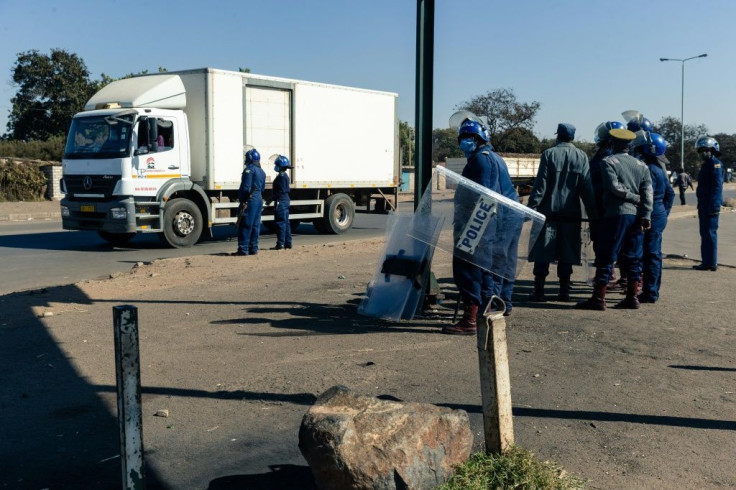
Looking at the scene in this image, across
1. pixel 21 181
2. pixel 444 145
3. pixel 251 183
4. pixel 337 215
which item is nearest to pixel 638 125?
pixel 251 183

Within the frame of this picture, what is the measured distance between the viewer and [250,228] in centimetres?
1333

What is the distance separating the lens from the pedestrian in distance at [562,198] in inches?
331

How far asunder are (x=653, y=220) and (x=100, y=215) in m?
10.8

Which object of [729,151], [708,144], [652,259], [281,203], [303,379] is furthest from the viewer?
[729,151]

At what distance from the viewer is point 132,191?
15.0 meters

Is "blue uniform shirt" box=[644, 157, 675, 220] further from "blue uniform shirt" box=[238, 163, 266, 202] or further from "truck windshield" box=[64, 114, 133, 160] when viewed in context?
"truck windshield" box=[64, 114, 133, 160]

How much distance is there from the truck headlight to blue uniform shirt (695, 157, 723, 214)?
33.4ft

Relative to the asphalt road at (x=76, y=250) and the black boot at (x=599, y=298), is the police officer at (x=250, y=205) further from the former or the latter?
the black boot at (x=599, y=298)

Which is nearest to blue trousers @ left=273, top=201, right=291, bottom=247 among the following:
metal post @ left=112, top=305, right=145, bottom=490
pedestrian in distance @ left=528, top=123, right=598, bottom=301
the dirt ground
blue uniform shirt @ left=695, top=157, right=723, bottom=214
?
the dirt ground

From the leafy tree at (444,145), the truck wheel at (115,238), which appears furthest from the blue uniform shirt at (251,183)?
the leafy tree at (444,145)

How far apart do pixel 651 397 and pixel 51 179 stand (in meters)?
29.4

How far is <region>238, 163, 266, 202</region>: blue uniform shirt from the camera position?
1335 centimetres

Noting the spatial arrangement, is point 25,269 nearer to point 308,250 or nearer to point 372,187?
point 308,250

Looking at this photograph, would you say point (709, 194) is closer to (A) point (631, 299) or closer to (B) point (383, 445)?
(A) point (631, 299)
